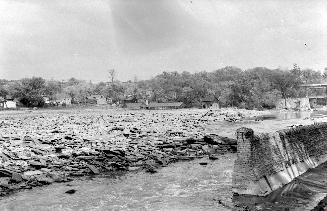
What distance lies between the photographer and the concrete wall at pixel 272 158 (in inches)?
697

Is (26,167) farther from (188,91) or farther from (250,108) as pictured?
(188,91)

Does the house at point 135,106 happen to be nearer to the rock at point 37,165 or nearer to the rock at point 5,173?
the rock at point 37,165

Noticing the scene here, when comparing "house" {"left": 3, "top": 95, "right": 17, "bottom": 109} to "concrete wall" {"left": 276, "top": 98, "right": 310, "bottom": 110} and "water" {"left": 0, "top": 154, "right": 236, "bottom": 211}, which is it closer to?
"concrete wall" {"left": 276, "top": 98, "right": 310, "bottom": 110}

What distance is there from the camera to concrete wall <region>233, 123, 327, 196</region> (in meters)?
17.7

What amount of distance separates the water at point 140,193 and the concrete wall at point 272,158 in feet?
5.61

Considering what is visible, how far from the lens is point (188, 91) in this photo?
157125 mm

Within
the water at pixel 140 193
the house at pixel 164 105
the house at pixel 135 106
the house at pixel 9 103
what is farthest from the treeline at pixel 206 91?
the water at pixel 140 193

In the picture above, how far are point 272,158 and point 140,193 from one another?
27.0 feet

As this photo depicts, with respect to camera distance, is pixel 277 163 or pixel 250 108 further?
pixel 250 108

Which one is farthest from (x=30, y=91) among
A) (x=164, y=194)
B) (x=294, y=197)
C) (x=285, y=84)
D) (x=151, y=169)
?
(x=294, y=197)

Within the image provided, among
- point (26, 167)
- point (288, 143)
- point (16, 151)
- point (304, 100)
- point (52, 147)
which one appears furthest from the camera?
point (304, 100)

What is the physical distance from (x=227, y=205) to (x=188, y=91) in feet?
459

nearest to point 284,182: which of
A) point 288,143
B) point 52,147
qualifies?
point 288,143

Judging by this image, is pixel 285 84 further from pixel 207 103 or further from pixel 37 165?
pixel 37 165
